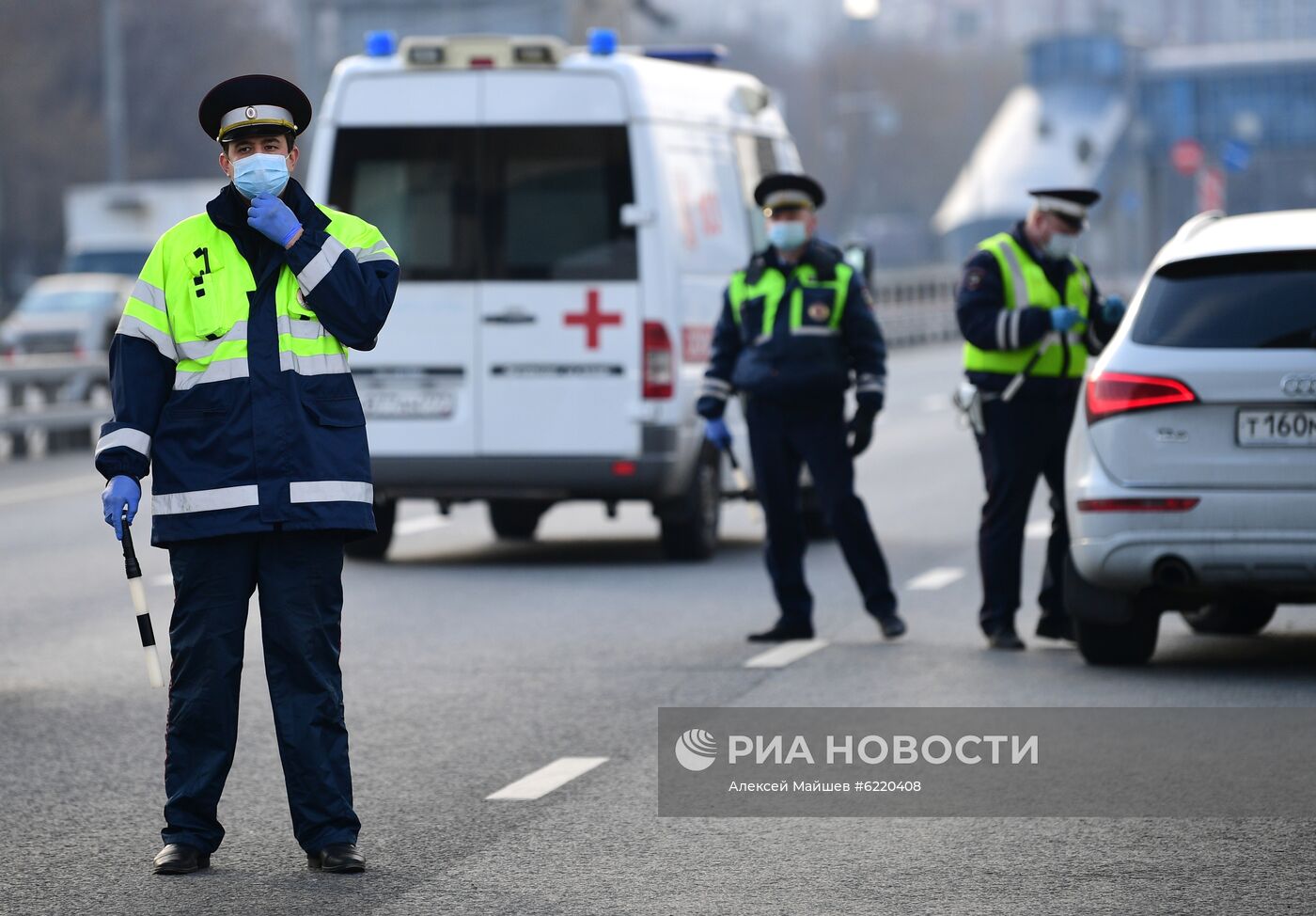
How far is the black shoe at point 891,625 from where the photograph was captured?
10.6 metres

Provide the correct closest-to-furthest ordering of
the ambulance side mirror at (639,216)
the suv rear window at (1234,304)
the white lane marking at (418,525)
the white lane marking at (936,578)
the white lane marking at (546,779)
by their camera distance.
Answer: the white lane marking at (546,779) < the suv rear window at (1234,304) < the white lane marking at (936,578) < the ambulance side mirror at (639,216) < the white lane marking at (418,525)

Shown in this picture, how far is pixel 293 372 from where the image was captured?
20.4ft

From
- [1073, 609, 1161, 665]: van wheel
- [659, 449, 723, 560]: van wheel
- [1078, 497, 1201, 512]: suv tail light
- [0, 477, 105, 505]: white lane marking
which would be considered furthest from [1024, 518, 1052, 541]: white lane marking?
[0, 477, 105, 505]: white lane marking

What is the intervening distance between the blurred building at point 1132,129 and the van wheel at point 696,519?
9058cm

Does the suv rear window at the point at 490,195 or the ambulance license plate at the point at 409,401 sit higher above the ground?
the suv rear window at the point at 490,195

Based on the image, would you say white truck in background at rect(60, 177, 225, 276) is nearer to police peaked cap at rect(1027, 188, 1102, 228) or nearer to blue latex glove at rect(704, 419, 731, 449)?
blue latex glove at rect(704, 419, 731, 449)

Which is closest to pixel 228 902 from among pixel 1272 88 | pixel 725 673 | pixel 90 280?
pixel 725 673

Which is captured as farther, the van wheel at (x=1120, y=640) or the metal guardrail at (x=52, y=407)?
the metal guardrail at (x=52, y=407)

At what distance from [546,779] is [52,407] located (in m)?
18.4

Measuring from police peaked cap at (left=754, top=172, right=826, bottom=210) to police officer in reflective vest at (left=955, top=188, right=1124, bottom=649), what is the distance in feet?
2.56

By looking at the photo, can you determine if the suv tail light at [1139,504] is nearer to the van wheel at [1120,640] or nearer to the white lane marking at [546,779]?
the van wheel at [1120,640]

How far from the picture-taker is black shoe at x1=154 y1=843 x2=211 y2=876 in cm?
618

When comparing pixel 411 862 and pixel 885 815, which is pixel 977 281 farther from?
pixel 411 862

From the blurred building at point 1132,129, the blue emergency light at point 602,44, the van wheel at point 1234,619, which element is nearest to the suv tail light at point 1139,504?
the van wheel at point 1234,619
